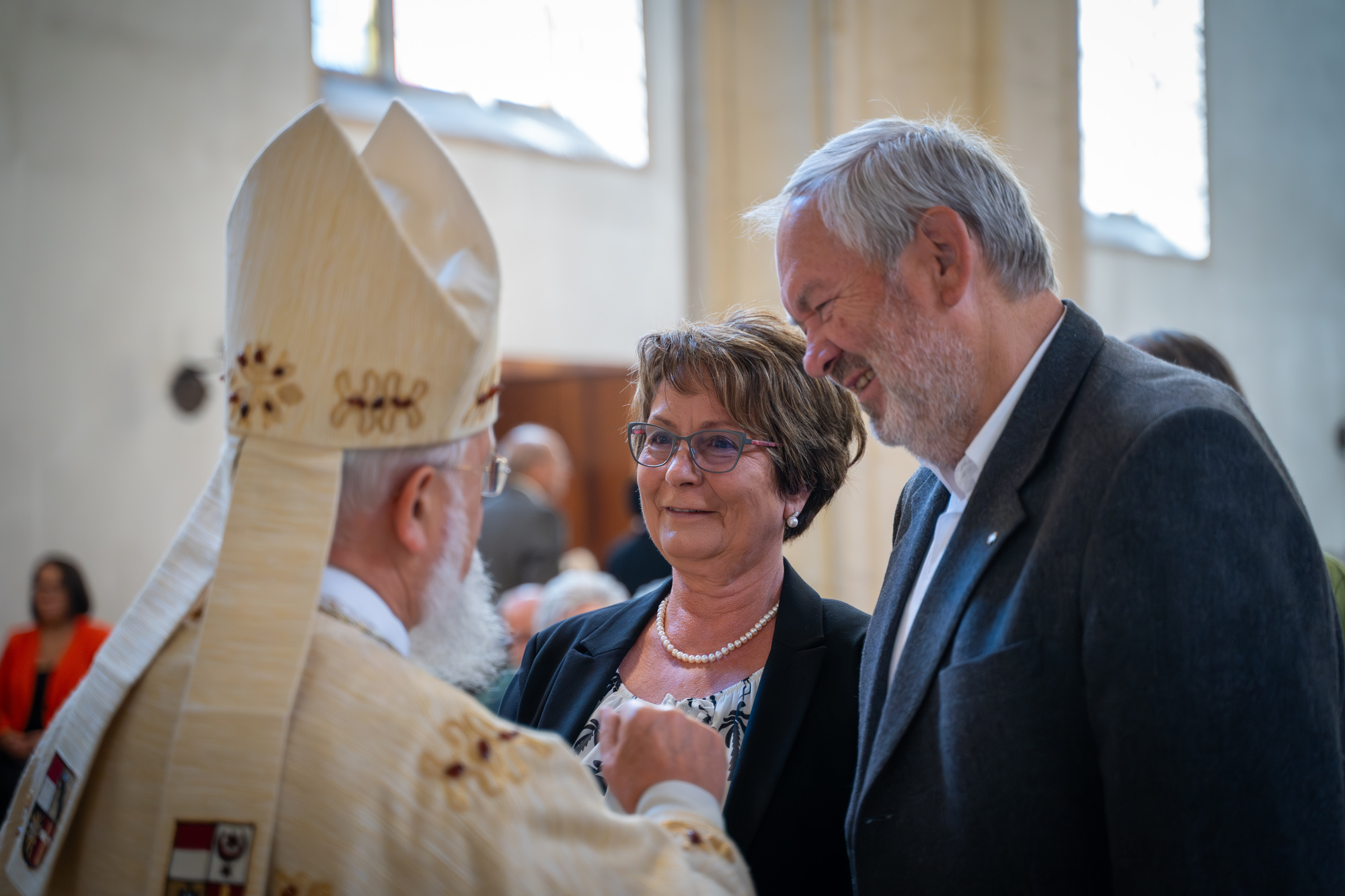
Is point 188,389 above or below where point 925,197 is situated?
below

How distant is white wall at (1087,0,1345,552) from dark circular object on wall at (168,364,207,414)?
896 cm

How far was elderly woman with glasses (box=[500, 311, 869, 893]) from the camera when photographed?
2.11 m

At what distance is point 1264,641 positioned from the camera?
1.42 m

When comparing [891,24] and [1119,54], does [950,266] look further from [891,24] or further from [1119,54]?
[1119,54]

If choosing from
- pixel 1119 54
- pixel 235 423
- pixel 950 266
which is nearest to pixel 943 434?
pixel 950 266

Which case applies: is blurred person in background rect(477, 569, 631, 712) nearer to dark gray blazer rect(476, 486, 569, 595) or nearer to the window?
dark gray blazer rect(476, 486, 569, 595)

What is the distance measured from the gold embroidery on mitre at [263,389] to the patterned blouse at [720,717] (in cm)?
98

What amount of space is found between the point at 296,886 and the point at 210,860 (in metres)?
0.10

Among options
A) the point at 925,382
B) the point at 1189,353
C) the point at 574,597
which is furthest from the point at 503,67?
the point at 925,382

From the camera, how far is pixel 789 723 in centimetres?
206

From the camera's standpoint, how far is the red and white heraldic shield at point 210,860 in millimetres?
1279

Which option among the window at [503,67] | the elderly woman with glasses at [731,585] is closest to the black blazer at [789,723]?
the elderly woman with glasses at [731,585]

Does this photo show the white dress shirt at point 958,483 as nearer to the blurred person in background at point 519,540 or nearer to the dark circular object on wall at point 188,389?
the blurred person in background at point 519,540

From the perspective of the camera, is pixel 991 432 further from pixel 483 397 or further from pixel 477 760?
pixel 477 760
